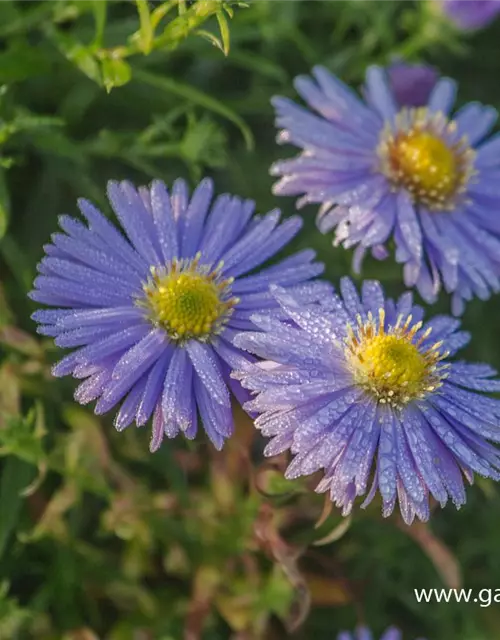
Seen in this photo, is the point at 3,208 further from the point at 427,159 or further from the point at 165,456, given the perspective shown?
the point at 427,159

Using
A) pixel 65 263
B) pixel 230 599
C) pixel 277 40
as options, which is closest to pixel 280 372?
pixel 65 263

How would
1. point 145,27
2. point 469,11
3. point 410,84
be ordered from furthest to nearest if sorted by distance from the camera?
point 469,11
point 410,84
point 145,27

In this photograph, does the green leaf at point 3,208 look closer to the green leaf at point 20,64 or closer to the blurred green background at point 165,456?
the blurred green background at point 165,456

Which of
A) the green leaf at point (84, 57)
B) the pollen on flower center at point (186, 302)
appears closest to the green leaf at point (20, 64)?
the green leaf at point (84, 57)

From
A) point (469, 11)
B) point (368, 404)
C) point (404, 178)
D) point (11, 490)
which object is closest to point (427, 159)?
point (404, 178)

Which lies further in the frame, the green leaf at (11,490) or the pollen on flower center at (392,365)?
the green leaf at (11,490)

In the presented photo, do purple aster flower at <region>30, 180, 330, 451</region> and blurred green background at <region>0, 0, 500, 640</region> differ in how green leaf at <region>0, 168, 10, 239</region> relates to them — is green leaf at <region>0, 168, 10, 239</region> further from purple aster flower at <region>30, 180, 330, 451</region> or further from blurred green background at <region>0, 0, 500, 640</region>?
purple aster flower at <region>30, 180, 330, 451</region>

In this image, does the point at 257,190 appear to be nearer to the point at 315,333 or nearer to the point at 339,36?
the point at 339,36
